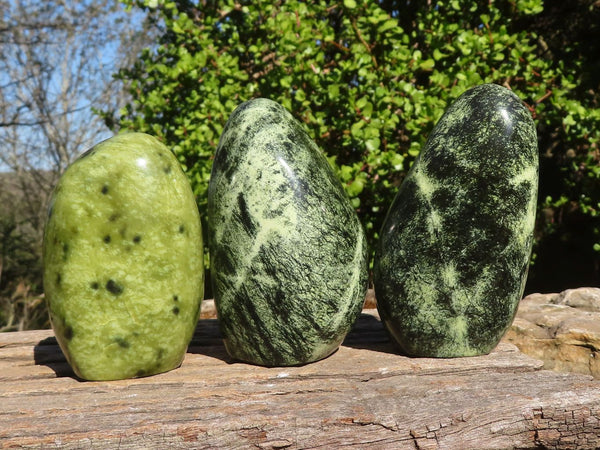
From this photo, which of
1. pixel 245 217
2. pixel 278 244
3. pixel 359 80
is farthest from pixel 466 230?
pixel 359 80

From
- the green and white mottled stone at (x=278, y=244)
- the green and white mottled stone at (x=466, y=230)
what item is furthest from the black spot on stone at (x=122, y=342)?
the green and white mottled stone at (x=466, y=230)

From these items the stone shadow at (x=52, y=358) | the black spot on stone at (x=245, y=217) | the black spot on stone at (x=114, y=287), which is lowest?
the stone shadow at (x=52, y=358)

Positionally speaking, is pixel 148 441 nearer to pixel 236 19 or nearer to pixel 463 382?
pixel 463 382

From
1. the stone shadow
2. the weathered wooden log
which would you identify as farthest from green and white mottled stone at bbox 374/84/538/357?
the stone shadow

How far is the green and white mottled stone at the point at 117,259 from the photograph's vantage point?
1780 millimetres

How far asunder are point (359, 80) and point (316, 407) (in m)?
2.16

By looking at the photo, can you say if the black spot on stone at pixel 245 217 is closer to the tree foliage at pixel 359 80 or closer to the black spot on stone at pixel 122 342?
the black spot on stone at pixel 122 342

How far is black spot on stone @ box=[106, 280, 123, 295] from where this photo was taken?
1.79 meters

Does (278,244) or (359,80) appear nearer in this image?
(278,244)

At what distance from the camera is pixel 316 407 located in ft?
5.51

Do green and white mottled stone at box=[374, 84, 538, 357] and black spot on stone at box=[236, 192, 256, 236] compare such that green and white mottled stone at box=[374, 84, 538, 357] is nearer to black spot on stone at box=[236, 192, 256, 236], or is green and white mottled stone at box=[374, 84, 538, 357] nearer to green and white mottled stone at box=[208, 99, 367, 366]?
green and white mottled stone at box=[208, 99, 367, 366]

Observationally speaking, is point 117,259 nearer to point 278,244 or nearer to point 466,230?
point 278,244

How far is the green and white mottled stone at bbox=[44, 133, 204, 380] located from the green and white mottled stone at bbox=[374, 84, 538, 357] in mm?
815

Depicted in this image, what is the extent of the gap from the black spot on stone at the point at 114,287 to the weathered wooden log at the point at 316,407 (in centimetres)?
32
